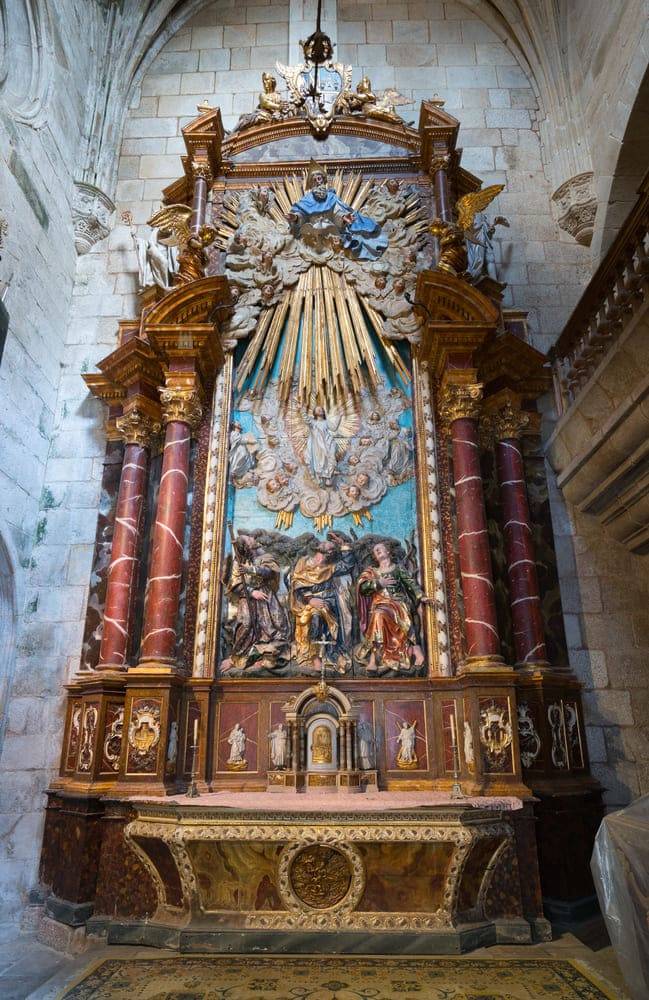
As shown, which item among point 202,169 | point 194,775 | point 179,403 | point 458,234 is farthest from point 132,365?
point 194,775

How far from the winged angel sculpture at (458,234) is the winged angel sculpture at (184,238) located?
7.90 feet

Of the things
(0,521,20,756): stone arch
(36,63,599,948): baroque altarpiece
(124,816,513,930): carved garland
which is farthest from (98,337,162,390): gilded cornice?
(124,816,513,930): carved garland

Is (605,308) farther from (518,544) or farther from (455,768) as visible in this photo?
(455,768)

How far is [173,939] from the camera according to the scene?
5.28 meters

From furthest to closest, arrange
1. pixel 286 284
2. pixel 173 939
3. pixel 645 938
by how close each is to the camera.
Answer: pixel 286 284, pixel 173 939, pixel 645 938

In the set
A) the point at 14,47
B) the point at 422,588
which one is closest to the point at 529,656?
the point at 422,588

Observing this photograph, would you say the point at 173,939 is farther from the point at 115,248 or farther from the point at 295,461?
the point at 115,248

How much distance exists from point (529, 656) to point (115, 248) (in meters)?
6.75

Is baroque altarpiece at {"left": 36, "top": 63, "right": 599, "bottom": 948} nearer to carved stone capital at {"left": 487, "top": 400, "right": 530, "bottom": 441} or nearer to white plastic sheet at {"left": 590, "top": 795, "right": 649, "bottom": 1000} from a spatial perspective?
carved stone capital at {"left": 487, "top": 400, "right": 530, "bottom": 441}

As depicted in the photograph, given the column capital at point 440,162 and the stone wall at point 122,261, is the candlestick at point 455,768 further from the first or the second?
the column capital at point 440,162

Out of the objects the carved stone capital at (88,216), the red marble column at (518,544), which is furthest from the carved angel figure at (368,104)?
the red marble column at (518,544)

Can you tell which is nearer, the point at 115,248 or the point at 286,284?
the point at 286,284

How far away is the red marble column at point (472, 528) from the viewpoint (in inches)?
253

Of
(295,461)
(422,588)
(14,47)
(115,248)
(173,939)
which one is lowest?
(173,939)
